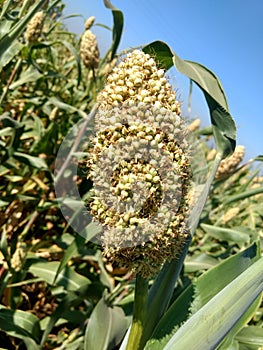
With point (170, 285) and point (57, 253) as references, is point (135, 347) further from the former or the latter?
point (57, 253)

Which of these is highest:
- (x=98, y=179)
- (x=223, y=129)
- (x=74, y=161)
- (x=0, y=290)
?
(x=223, y=129)

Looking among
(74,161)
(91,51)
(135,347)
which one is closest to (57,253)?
(74,161)

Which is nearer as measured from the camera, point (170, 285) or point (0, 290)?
point (170, 285)

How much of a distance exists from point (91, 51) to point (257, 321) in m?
1.50

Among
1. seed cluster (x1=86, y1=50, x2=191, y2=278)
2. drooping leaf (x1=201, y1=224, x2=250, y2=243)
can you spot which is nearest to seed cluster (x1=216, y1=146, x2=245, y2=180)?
drooping leaf (x1=201, y1=224, x2=250, y2=243)

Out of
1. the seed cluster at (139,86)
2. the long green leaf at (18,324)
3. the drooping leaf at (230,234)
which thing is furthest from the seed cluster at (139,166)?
the drooping leaf at (230,234)

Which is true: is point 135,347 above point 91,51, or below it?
below

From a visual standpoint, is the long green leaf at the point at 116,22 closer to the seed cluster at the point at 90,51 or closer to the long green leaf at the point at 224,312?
the seed cluster at the point at 90,51

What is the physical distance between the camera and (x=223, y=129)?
0.73 metres

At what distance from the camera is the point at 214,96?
2.23 ft

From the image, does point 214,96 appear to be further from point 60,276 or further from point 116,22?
point 60,276

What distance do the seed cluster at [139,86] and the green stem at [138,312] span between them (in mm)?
279

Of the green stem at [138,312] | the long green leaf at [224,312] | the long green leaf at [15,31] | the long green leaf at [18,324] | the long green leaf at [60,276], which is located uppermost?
the long green leaf at [15,31]

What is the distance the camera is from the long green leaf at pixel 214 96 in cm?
67
